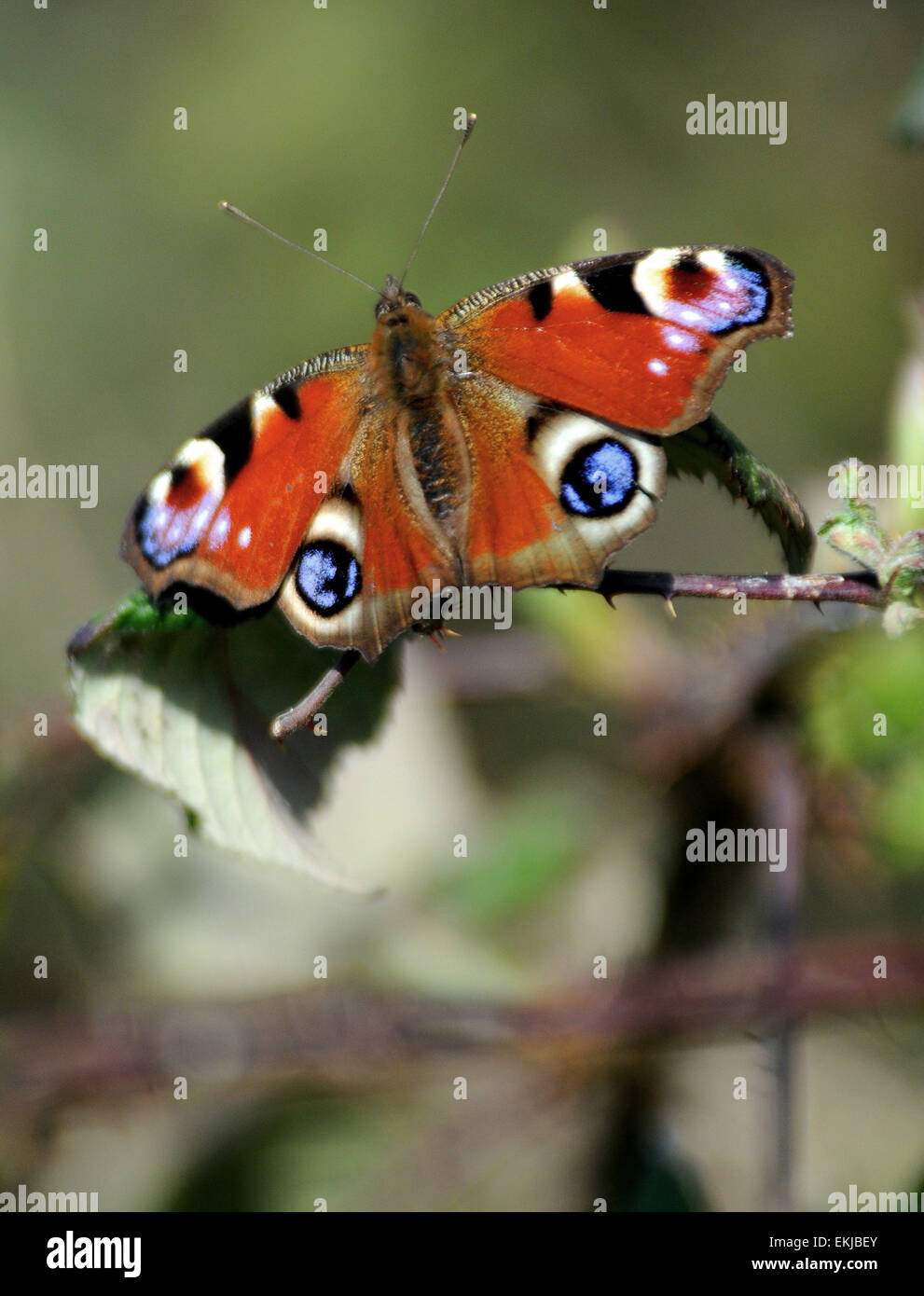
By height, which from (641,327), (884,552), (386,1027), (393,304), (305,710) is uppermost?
(393,304)

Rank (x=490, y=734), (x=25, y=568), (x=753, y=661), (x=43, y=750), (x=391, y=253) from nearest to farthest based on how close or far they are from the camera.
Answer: (x=753, y=661) → (x=43, y=750) → (x=490, y=734) → (x=25, y=568) → (x=391, y=253)

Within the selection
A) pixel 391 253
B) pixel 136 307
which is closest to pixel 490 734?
pixel 391 253

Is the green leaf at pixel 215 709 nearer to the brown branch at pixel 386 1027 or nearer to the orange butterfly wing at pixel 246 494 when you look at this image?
the orange butterfly wing at pixel 246 494

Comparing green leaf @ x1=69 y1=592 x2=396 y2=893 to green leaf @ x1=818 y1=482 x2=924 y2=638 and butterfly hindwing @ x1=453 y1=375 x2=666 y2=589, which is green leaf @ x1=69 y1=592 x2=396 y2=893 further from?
green leaf @ x1=818 y1=482 x2=924 y2=638

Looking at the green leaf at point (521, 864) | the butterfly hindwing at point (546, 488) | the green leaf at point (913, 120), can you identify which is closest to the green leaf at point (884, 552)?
the butterfly hindwing at point (546, 488)

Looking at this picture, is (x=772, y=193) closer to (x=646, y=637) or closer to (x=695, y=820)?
(x=646, y=637)

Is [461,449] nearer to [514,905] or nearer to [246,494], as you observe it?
[246,494]

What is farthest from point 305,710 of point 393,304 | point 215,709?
point 393,304
